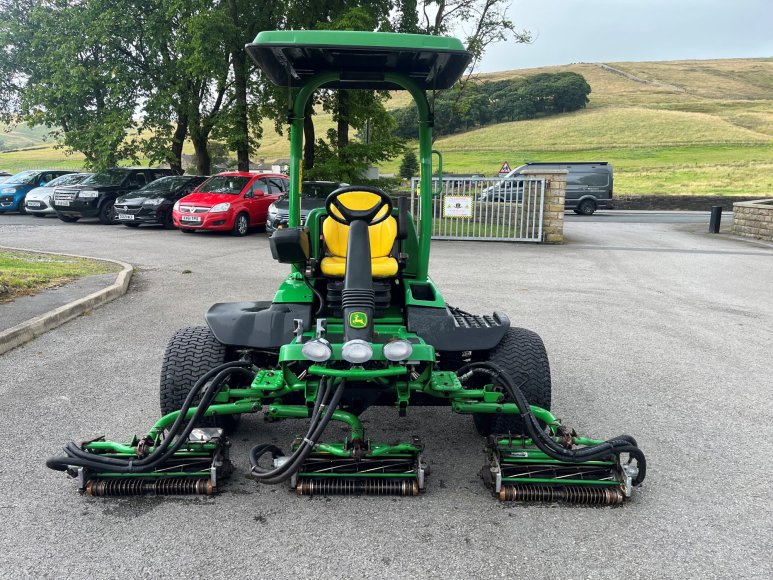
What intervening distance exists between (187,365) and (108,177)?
61.0 ft

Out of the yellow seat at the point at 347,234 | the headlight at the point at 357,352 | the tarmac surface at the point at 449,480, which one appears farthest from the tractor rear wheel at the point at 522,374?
the headlight at the point at 357,352

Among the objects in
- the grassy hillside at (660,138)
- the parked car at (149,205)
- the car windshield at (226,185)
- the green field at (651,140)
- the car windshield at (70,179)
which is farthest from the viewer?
the green field at (651,140)

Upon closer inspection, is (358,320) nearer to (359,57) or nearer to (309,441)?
(309,441)

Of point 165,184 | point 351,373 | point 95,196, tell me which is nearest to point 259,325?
point 351,373

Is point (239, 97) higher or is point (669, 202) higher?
point (239, 97)

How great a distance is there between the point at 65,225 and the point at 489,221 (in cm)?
1193

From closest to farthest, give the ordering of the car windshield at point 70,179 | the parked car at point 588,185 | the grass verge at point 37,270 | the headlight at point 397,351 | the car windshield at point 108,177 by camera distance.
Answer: the headlight at point 397,351 < the grass verge at point 37,270 < the car windshield at point 108,177 < the car windshield at point 70,179 < the parked car at point 588,185

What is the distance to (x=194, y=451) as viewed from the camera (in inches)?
143

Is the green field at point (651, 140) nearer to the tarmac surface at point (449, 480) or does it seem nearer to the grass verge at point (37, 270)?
the grass verge at point (37, 270)

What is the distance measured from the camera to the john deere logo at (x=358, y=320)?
360 cm

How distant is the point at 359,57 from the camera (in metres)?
4.32

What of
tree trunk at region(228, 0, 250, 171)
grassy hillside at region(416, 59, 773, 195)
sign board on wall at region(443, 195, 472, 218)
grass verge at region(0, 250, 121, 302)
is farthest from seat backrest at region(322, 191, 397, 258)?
grassy hillside at region(416, 59, 773, 195)

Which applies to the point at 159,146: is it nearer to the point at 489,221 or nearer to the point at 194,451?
the point at 489,221

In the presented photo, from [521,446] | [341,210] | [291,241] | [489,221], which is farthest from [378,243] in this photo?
[489,221]
